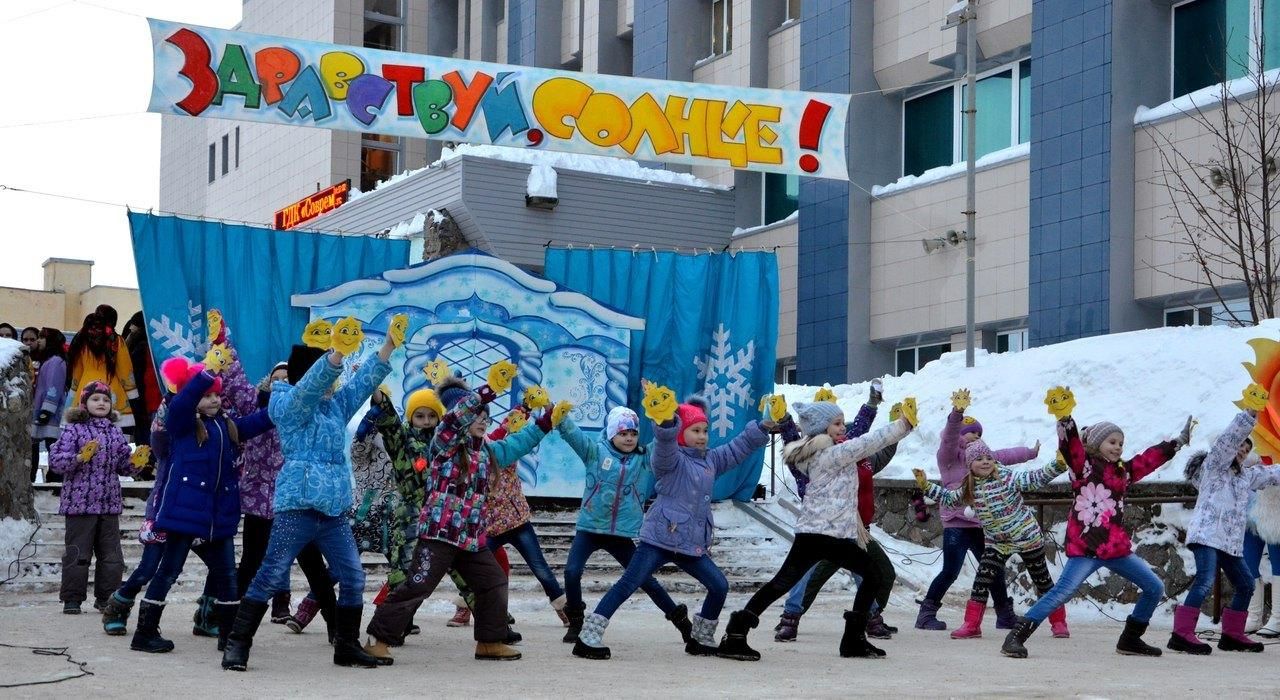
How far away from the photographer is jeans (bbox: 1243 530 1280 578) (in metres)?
9.43

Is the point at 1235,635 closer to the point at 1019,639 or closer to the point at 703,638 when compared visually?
the point at 1019,639

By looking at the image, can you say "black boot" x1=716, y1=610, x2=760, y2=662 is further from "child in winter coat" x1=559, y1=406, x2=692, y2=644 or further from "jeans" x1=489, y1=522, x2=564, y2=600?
"jeans" x1=489, y1=522, x2=564, y2=600

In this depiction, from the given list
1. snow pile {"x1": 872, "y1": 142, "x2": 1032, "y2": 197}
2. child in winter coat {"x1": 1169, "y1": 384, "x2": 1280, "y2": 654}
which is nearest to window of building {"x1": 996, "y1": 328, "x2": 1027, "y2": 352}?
snow pile {"x1": 872, "y1": 142, "x2": 1032, "y2": 197}

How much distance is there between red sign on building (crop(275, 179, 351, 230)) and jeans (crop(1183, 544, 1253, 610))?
23.4 meters

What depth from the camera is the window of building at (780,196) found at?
22803mm

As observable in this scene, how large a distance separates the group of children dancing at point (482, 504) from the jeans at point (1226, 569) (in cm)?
1

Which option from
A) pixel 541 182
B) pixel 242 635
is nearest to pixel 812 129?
pixel 541 182

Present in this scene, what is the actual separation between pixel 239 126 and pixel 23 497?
1174 inches

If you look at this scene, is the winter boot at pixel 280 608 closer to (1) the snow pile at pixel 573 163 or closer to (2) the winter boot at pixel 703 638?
(2) the winter boot at pixel 703 638

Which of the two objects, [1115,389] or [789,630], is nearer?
[789,630]

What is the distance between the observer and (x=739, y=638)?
782 cm

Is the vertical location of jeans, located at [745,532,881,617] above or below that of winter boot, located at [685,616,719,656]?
above

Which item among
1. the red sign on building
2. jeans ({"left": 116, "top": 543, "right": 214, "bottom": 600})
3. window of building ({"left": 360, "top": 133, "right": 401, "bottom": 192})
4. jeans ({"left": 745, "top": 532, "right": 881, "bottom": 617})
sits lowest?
jeans ({"left": 116, "top": 543, "right": 214, "bottom": 600})

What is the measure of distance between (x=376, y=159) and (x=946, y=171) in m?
20.5
